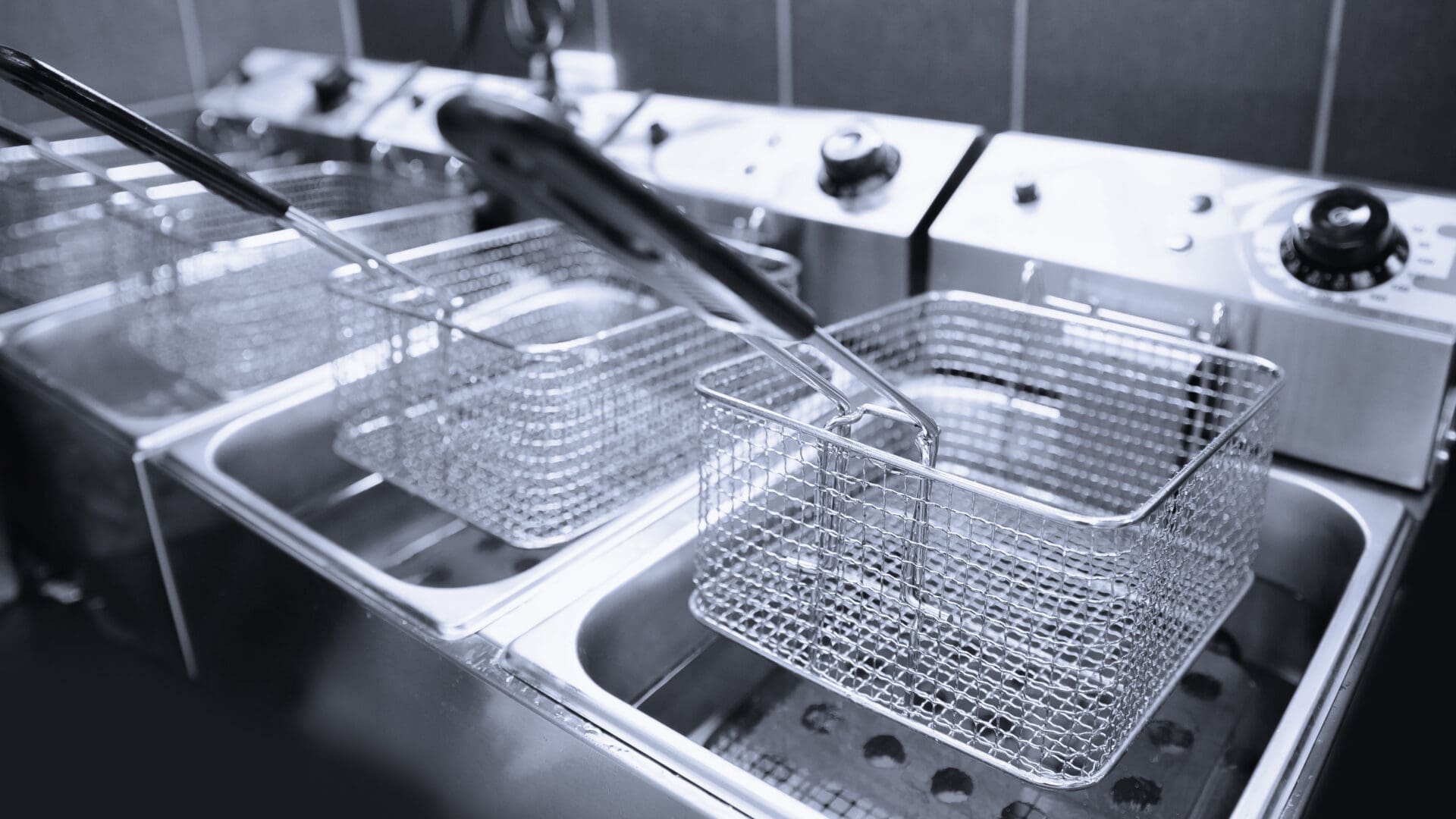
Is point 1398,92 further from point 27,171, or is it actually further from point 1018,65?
point 27,171

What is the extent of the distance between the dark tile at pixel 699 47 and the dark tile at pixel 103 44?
109 cm

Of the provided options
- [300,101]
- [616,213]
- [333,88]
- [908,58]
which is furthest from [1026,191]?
[300,101]

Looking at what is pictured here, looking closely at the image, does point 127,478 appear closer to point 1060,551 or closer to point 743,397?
point 743,397

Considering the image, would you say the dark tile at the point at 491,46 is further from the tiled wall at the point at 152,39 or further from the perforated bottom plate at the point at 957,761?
the perforated bottom plate at the point at 957,761

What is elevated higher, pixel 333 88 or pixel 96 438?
pixel 333 88

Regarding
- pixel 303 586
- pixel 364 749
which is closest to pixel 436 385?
pixel 303 586

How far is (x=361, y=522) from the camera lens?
4.59 ft

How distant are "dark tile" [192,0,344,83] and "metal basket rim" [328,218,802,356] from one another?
1.47 meters

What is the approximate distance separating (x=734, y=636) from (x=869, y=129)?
779mm

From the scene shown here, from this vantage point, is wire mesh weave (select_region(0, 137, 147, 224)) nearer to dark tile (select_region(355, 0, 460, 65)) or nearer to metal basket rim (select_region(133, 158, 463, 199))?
metal basket rim (select_region(133, 158, 463, 199))

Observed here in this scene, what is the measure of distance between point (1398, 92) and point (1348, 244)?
41cm

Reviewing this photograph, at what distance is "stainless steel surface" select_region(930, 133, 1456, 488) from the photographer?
3.59 ft

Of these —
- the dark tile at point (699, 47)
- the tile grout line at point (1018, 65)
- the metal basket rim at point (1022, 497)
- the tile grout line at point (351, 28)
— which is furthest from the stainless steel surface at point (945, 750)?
the tile grout line at point (351, 28)

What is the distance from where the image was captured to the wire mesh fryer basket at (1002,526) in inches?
31.6
